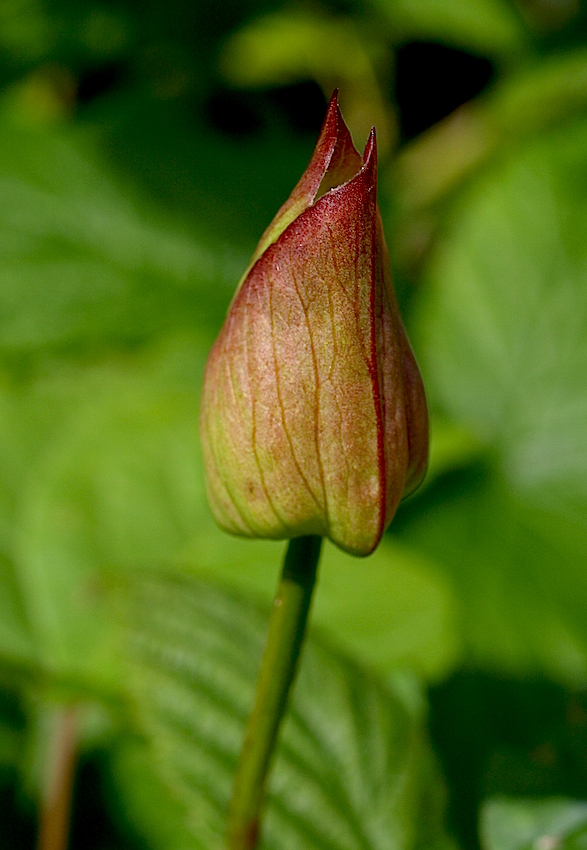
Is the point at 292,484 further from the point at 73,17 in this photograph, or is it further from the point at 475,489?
the point at 73,17

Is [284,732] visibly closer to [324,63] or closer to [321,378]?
[321,378]

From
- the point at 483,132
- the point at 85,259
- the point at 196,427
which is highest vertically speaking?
the point at 483,132

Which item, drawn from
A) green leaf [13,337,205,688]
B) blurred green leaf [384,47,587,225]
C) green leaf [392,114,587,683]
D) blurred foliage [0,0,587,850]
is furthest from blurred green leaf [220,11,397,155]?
green leaf [13,337,205,688]

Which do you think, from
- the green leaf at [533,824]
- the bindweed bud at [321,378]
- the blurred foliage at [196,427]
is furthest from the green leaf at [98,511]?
the bindweed bud at [321,378]

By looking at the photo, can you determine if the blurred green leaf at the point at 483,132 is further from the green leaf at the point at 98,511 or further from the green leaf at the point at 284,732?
the green leaf at the point at 284,732

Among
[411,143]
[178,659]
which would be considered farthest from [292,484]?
[411,143]

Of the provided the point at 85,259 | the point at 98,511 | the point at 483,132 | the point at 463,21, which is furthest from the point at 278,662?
the point at 463,21

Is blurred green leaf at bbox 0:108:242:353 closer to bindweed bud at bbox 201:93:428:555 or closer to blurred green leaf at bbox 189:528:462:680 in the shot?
blurred green leaf at bbox 189:528:462:680
